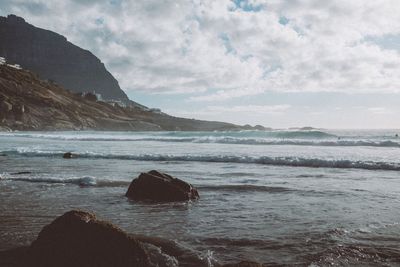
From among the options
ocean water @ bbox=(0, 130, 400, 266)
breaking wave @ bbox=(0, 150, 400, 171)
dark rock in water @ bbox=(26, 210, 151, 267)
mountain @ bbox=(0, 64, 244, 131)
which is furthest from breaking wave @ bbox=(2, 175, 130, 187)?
mountain @ bbox=(0, 64, 244, 131)

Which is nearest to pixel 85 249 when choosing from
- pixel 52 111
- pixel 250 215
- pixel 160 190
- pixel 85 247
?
pixel 85 247

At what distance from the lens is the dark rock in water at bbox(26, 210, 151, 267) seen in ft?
14.6

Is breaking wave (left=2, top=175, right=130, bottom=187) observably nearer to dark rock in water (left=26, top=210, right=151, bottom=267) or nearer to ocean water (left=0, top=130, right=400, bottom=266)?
ocean water (left=0, top=130, right=400, bottom=266)

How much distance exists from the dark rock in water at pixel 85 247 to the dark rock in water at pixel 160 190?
Answer: 4703mm

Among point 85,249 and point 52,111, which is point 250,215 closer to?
point 85,249

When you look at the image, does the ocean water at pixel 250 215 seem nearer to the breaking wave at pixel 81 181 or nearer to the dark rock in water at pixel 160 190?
the breaking wave at pixel 81 181

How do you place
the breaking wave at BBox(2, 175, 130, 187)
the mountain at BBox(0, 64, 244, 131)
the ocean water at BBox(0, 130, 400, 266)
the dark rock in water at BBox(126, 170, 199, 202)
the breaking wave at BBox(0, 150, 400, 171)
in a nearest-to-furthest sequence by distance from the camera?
the ocean water at BBox(0, 130, 400, 266) → the dark rock in water at BBox(126, 170, 199, 202) → the breaking wave at BBox(2, 175, 130, 187) → the breaking wave at BBox(0, 150, 400, 171) → the mountain at BBox(0, 64, 244, 131)

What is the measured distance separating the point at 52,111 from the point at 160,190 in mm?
114896

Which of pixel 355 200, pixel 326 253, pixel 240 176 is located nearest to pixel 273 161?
pixel 240 176

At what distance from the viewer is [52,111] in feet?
379

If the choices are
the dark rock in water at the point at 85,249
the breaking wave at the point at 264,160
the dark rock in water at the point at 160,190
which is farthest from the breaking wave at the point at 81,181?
the breaking wave at the point at 264,160

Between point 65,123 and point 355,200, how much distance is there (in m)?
111

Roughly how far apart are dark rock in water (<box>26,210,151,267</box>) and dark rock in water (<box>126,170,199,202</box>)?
4.70m

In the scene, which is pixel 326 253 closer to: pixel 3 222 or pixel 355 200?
pixel 355 200
